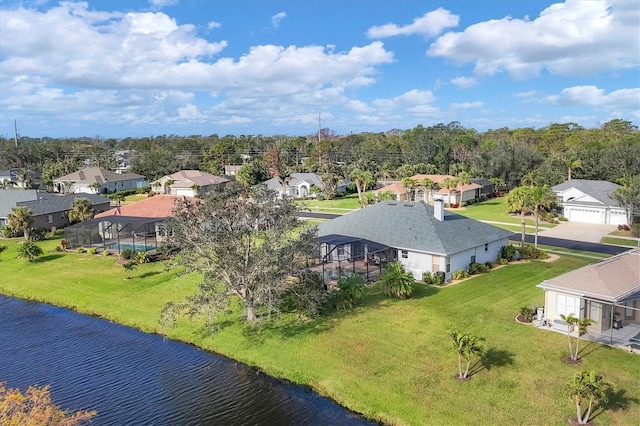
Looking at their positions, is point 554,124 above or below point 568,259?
above

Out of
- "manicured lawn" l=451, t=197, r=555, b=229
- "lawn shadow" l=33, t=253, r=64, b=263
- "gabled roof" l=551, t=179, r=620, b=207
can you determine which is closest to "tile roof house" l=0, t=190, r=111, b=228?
"lawn shadow" l=33, t=253, r=64, b=263

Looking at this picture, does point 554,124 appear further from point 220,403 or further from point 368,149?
point 220,403

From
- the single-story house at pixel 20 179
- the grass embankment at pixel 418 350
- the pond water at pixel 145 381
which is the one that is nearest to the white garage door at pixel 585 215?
the grass embankment at pixel 418 350

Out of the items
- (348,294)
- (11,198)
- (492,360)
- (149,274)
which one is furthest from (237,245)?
(11,198)

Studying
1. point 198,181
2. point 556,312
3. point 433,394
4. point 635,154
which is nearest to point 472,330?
point 556,312

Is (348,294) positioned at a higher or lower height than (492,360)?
higher

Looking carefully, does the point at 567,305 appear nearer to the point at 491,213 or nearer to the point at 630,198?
the point at 630,198

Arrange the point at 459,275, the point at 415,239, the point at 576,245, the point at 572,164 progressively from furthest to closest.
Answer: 1. the point at 572,164
2. the point at 576,245
3. the point at 415,239
4. the point at 459,275
